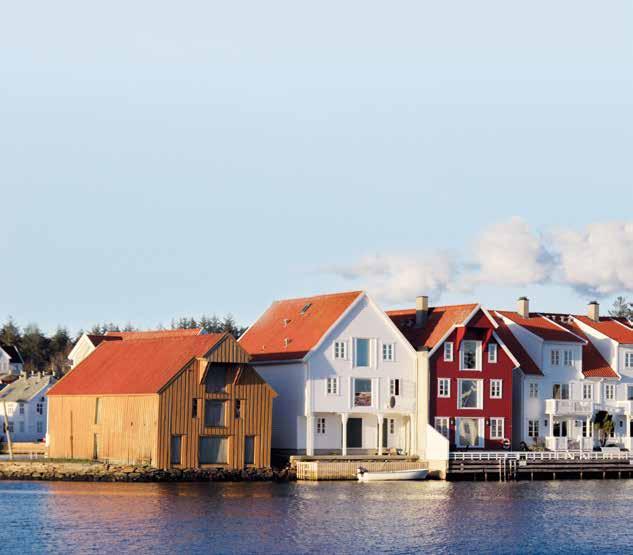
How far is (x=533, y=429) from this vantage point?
8700 centimetres

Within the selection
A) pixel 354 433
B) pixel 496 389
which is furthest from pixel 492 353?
pixel 354 433

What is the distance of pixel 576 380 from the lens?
3519 inches

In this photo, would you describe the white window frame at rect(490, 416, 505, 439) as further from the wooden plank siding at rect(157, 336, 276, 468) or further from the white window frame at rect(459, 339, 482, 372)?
the wooden plank siding at rect(157, 336, 276, 468)

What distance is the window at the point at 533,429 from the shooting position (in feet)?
284

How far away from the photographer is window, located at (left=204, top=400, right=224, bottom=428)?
243 ft

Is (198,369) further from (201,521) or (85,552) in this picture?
(85,552)

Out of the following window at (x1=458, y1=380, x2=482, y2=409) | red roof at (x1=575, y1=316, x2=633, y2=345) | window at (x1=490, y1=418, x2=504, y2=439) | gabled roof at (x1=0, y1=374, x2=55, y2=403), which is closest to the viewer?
window at (x1=458, y1=380, x2=482, y2=409)

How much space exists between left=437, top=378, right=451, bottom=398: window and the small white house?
1431mm

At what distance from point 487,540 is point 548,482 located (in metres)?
25.8

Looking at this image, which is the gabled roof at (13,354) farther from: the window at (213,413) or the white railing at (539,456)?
the white railing at (539,456)

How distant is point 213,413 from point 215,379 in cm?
175

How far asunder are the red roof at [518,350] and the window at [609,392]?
553 centimetres

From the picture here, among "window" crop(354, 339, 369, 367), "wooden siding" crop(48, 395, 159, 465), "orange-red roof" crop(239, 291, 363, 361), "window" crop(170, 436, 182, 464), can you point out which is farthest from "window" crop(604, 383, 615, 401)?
"wooden siding" crop(48, 395, 159, 465)

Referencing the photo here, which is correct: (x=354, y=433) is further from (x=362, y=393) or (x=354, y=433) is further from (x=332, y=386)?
(x=332, y=386)
